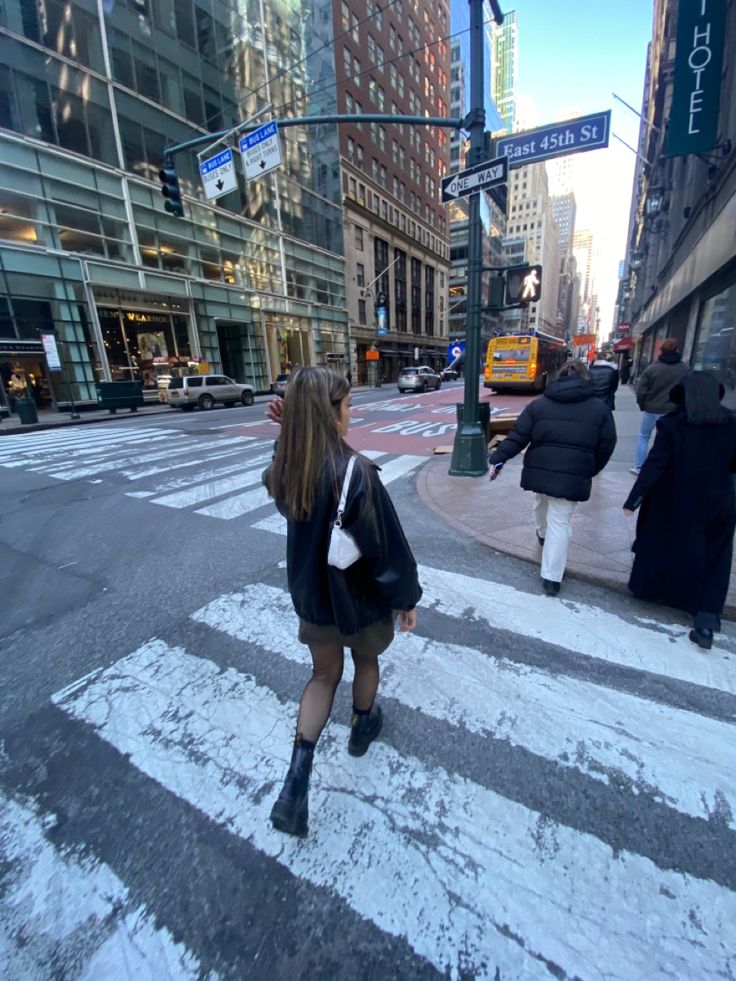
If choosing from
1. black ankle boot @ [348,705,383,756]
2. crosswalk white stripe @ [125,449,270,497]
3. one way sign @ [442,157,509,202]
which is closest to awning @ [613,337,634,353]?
one way sign @ [442,157,509,202]

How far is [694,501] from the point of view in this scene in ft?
9.64

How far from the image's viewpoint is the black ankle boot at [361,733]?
86.0 inches

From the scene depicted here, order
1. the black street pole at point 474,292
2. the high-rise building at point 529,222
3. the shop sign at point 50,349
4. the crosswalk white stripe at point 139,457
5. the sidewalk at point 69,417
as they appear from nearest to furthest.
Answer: the black street pole at point 474,292
the crosswalk white stripe at point 139,457
the sidewalk at point 69,417
the shop sign at point 50,349
the high-rise building at point 529,222

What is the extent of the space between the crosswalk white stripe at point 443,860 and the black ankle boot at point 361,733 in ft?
0.21

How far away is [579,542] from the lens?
4.49m

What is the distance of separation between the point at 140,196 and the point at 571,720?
2979 cm

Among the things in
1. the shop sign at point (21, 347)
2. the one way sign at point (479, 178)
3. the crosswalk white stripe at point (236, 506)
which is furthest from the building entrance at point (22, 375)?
the one way sign at point (479, 178)

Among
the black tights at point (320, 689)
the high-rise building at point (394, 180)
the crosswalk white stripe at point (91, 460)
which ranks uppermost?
the high-rise building at point (394, 180)

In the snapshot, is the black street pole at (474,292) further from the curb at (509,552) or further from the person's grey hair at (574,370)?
the person's grey hair at (574,370)

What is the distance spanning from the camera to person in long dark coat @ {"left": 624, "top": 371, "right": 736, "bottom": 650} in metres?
2.85

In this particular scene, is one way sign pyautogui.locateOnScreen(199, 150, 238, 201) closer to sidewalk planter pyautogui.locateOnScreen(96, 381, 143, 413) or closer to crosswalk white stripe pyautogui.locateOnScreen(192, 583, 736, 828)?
crosswalk white stripe pyautogui.locateOnScreen(192, 583, 736, 828)

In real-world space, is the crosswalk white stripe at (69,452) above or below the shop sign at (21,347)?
below

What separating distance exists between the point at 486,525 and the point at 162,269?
26625 mm

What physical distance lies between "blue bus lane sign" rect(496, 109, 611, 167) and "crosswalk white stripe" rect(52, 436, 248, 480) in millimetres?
8473
